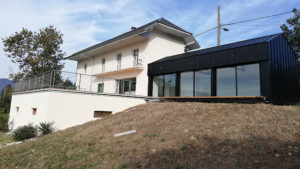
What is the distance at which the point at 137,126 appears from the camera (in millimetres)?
8406

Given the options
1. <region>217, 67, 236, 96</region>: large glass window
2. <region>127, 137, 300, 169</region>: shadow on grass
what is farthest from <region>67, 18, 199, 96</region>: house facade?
<region>127, 137, 300, 169</region>: shadow on grass

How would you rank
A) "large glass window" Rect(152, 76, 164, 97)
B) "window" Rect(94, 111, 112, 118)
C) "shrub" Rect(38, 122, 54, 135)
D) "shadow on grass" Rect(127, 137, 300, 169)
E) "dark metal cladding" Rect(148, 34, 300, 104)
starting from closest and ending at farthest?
"shadow on grass" Rect(127, 137, 300, 169)
"dark metal cladding" Rect(148, 34, 300, 104)
"shrub" Rect(38, 122, 54, 135)
"window" Rect(94, 111, 112, 118)
"large glass window" Rect(152, 76, 164, 97)

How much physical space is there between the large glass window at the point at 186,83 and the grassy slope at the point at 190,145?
16.9 ft

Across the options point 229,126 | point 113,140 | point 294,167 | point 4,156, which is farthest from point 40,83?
point 294,167

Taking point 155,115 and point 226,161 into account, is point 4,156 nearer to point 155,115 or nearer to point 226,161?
point 155,115

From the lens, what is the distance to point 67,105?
Result: 12297 mm

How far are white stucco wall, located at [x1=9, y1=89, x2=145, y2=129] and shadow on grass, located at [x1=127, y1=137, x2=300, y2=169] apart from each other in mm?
8608

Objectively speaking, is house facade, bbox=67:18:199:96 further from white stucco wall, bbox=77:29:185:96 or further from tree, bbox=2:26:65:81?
tree, bbox=2:26:65:81

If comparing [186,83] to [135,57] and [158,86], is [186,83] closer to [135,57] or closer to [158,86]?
[158,86]

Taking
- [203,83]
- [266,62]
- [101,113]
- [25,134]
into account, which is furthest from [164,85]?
[25,134]

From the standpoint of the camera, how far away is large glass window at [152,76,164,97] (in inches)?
653

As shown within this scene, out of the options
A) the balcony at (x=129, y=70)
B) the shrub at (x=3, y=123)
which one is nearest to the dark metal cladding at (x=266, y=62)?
the balcony at (x=129, y=70)

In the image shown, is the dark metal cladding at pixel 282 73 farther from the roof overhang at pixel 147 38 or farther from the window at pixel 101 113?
the window at pixel 101 113

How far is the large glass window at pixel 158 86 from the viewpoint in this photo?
16.6 meters
